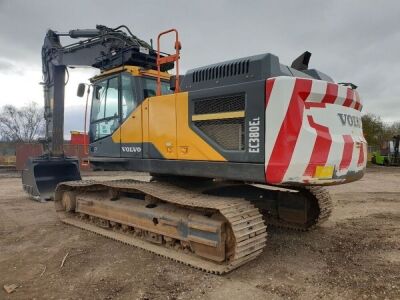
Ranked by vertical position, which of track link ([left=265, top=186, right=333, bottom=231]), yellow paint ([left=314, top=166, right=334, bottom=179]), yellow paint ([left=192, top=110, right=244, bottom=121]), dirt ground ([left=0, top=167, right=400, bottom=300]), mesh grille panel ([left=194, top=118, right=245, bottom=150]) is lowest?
dirt ground ([left=0, top=167, right=400, bottom=300])

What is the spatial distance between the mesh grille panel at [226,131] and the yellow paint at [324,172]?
912mm

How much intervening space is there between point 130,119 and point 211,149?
1716 mm

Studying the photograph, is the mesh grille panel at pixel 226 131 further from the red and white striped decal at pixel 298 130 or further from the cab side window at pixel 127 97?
the cab side window at pixel 127 97

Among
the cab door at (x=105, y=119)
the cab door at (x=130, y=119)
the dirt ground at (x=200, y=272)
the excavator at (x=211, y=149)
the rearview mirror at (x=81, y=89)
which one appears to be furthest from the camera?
the rearview mirror at (x=81, y=89)

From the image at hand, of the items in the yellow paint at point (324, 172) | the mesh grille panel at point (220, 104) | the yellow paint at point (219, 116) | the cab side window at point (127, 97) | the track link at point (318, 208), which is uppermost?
the cab side window at point (127, 97)

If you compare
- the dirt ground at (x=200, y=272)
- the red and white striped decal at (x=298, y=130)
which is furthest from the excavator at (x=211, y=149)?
the dirt ground at (x=200, y=272)

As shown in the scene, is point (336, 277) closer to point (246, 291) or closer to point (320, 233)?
point (246, 291)

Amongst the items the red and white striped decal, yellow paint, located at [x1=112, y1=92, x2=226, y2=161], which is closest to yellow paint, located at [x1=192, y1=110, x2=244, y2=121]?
yellow paint, located at [x1=112, y1=92, x2=226, y2=161]

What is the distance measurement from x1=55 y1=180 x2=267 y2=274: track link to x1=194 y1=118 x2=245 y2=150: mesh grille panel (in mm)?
726

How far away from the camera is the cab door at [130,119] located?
19.2 feet

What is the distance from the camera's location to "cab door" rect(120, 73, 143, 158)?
5.85 m

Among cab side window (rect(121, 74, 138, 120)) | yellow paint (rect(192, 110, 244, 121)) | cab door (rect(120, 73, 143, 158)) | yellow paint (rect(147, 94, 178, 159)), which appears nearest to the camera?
yellow paint (rect(192, 110, 244, 121))

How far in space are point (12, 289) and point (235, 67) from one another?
359 cm

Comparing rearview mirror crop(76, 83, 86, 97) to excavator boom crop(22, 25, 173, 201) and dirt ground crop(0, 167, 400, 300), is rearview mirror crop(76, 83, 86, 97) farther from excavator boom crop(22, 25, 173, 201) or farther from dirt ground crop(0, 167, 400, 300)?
dirt ground crop(0, 167, 400, 300)
